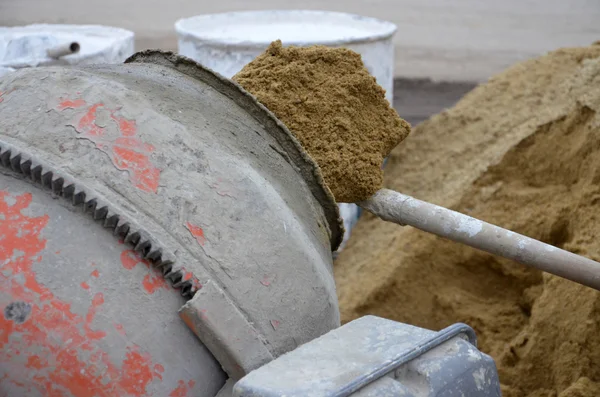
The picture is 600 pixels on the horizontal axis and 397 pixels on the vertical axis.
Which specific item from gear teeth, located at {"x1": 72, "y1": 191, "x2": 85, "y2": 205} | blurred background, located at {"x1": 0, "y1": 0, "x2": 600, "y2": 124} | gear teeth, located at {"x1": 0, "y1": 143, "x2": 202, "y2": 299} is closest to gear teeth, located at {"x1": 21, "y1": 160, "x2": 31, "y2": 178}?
gear teeth, located at {"x1": 0, "y1": 143, "x2": 202, "y2": 299}

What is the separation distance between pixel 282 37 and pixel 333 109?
2.64m

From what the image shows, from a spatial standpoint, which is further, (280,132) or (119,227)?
(280,132)

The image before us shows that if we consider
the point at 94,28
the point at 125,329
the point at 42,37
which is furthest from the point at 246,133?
the point at 94,28

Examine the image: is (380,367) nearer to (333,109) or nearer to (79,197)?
(79,197)

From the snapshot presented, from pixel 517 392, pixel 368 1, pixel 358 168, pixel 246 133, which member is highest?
pixel 246 133

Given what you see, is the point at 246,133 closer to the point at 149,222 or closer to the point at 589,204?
the point at 149,222

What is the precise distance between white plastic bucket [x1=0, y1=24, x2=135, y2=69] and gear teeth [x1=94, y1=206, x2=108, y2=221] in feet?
10.2

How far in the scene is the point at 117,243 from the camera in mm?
1407

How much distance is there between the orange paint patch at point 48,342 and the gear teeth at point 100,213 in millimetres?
Answer: 131

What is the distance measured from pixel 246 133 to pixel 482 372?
764 millimetres

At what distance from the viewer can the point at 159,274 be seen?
4.65 feet

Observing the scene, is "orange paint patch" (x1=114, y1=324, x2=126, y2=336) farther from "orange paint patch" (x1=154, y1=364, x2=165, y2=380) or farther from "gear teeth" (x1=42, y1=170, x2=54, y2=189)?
"gear teeth" (x1=42, y1=170, x2=54, y2=189)

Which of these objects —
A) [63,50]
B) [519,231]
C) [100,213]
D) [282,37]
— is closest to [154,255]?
[100,213]

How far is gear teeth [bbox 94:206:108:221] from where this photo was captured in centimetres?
140
